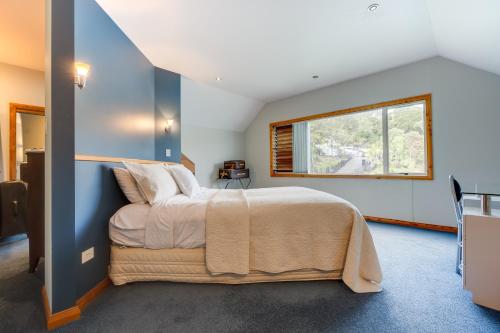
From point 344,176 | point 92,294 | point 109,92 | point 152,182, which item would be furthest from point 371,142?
point 92,294

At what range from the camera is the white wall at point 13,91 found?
3152 mm

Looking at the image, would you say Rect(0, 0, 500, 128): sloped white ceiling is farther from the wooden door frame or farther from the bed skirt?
the bed skirt

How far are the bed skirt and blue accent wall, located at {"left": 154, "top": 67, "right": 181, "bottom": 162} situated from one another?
6.08 feet

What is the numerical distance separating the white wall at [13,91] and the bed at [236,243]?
3023 millimetres

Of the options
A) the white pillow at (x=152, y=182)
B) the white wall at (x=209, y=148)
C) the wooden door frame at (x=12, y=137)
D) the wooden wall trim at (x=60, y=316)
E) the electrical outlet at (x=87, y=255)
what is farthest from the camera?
the white wall at (x=209, y=148)

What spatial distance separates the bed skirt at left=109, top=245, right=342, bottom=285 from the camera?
5.75ft

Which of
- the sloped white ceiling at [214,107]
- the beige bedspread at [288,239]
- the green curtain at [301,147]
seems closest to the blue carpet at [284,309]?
the beige bedspread at [288,239]

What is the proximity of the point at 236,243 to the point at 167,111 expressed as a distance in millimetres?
2644

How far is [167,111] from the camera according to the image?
346 cm

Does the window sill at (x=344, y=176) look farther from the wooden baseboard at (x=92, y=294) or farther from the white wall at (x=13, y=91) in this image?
the white wall at (x=13, y=91)

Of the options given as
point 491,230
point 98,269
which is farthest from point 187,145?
point 491,230

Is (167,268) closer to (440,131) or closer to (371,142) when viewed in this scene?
(371,142)

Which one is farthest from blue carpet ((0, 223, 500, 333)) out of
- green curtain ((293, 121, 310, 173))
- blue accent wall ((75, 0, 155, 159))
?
green curtain ((293, 121, 310, 173))

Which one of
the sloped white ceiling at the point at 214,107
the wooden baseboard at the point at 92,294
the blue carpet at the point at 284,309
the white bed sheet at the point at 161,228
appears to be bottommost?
the blue carpet at the point at 284,309
